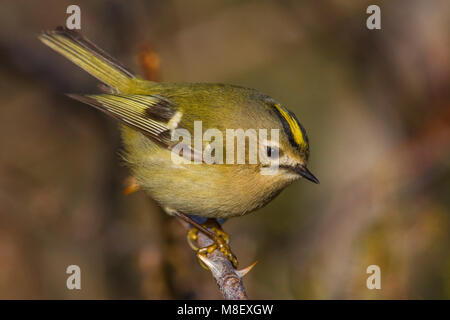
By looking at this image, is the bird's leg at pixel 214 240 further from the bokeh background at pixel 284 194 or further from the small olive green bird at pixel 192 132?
the bokeh background at pixel 284 194

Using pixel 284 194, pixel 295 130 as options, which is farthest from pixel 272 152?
pixel 284 194

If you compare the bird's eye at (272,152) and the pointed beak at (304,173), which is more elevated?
the bird's eye at (272,152)

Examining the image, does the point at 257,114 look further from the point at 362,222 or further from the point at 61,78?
the point at 61,78

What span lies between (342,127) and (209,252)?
251 centimetres

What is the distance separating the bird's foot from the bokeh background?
151mm

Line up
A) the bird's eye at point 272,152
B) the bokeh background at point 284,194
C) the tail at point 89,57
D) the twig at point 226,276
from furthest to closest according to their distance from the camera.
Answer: the bokeh background at point 284,194, the tail at point 89,57, the bird's eye at point 272,152, the twig at point 226,276

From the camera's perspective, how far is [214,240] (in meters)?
3.06

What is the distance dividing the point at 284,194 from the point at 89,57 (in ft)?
7.66

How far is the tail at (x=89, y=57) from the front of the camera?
345 centimetres

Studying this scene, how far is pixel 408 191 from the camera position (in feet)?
13.1

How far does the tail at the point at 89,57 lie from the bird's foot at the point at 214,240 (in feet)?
3.38

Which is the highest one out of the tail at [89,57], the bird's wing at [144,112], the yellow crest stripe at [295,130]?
the tail at [89,57]

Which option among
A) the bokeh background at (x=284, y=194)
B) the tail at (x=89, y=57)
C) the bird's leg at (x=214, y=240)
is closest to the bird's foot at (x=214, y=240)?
the bird's leg at (x=214, y=240)
